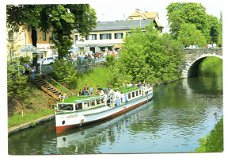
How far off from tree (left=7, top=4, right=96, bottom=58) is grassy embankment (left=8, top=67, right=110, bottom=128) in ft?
7.73

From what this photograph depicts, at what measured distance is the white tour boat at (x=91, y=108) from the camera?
68.9 ft

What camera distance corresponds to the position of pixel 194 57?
134 ft

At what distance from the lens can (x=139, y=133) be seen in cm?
2012

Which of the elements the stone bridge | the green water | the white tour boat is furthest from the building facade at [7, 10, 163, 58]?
the stone bridge

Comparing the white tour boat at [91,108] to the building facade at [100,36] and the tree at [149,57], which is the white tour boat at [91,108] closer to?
the tree at [149,57]

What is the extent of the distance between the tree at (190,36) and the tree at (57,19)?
12584 millimetres

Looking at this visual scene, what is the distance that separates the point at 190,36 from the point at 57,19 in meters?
17.7

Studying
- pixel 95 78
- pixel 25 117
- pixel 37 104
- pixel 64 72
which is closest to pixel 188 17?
pixel 95 78

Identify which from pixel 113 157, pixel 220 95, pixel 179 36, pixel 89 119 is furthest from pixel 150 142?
pixel 179 36

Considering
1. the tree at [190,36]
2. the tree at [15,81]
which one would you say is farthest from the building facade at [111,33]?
the tree at [15,81]

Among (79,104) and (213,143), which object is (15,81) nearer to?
(79,104)

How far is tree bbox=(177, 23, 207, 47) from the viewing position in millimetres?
37688

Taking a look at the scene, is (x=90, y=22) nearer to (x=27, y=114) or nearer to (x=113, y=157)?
(x=27, y=114)

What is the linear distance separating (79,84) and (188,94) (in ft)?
25.3
